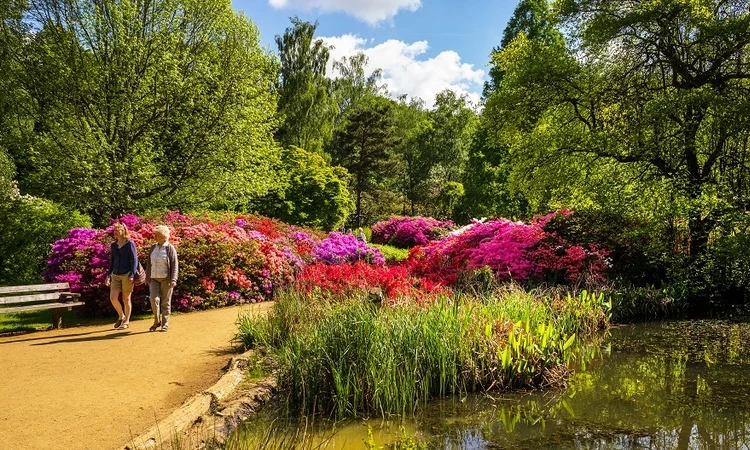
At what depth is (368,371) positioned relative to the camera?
197 inches

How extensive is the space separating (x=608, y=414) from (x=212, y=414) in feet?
12.4

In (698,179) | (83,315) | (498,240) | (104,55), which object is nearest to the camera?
(83,315)

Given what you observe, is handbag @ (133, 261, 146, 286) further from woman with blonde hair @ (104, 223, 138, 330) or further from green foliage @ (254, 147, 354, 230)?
green foliage @ (254, 147, 354, 230)

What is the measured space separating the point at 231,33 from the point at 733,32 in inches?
536

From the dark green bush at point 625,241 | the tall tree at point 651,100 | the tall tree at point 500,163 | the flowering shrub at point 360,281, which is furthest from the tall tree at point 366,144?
the flowering shrub at point 360,281

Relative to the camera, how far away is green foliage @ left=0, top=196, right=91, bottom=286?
12.9m

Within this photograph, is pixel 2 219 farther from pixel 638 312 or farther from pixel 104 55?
pixel 638 312

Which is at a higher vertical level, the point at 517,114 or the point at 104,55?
the point at 104,55

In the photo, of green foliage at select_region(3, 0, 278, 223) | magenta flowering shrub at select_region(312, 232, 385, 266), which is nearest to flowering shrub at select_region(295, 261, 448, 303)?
magenta flowering shrub at select_region(312, 232, 385, 266)

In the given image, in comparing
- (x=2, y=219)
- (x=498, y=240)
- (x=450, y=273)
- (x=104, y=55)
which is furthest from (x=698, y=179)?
(x=2, y=219)

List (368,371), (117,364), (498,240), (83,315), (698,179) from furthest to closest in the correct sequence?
(498,240), (698,179), (83,315), (117,364), (368,371)

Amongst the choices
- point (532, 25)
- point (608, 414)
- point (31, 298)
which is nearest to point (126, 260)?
point (31, 298)

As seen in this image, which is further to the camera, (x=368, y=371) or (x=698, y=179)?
(x=698, y=179)

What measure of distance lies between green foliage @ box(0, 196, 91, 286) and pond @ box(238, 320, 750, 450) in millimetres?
11254
